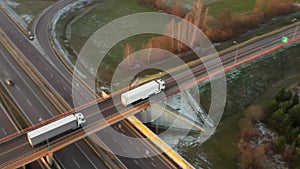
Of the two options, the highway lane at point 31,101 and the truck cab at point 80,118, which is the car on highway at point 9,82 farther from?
the truck cab at point 80,118

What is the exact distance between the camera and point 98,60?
9569 centimetres

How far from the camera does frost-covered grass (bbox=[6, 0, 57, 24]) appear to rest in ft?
381

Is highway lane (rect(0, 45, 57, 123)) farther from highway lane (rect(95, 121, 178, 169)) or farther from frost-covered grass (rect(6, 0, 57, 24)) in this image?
frost-covered grass (rect(6, 0, 57, 24))

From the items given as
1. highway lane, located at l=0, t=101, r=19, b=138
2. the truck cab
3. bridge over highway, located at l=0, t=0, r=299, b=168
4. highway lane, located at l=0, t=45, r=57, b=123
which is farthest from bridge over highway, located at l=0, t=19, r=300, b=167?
highway lane, located at l=0, t=45, r=57, b=123

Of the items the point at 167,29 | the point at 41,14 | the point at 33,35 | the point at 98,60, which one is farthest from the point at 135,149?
the point at 41,14

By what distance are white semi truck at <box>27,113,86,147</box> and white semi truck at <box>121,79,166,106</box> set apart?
33.3ft

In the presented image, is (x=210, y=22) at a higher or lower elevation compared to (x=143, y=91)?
higher

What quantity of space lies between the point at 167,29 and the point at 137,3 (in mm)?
30836

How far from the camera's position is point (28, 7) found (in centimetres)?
12156

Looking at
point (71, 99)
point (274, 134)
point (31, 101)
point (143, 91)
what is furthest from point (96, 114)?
point (274, 134)

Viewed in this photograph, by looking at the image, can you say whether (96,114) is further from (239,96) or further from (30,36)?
(30,36)

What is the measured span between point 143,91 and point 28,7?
75.3 m

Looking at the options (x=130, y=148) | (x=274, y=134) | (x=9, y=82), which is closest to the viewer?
(x=130, y=148)

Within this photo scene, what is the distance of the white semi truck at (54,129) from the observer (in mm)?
58906
